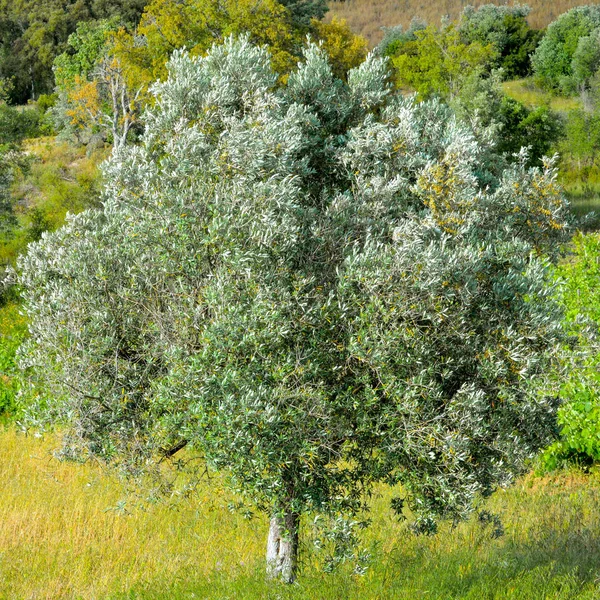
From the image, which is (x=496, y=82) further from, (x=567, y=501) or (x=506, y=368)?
(x=506, y=368)

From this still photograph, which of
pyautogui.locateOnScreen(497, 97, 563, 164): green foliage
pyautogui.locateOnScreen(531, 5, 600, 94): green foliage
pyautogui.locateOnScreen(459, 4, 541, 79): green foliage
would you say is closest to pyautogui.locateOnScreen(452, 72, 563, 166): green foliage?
pyautogui.locateOnScreen(497, 97, 563, 164): green foliage

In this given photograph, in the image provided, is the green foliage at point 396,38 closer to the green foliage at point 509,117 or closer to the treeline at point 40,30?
the treeline at point 40,30

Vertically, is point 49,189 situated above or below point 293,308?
below

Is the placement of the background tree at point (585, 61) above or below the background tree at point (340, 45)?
below

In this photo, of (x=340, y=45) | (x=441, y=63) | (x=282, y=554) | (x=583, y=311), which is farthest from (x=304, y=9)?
(x=282, y=554)

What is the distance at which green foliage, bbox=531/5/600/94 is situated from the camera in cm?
7506

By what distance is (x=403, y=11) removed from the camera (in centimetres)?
13100

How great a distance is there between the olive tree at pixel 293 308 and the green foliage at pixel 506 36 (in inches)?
3126

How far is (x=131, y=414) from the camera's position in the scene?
360 inches

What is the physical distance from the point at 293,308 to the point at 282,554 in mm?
4055

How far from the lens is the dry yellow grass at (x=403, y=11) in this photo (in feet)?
349

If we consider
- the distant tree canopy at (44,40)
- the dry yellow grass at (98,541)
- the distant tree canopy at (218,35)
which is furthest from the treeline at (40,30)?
the dry yellow grass at (98,541)

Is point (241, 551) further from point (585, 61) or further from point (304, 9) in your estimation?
point (585, 61)

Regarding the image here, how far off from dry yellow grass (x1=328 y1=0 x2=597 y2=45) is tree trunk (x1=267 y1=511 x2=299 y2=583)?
98.0 meters
